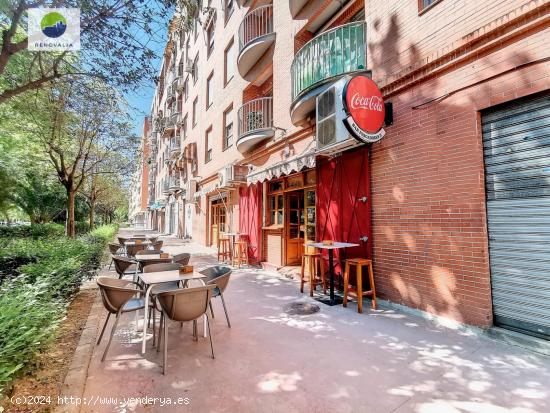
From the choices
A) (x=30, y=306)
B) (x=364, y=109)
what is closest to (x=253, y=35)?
(x=364, y=109)

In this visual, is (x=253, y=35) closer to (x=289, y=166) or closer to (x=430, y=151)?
(x=289, y=166)

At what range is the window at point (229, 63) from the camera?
39.7 ft

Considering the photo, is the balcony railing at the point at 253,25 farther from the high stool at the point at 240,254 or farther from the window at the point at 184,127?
the window at the point at 184,127

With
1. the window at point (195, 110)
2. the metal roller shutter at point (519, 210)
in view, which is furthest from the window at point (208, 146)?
the metal roller shutter at point (519, 210)

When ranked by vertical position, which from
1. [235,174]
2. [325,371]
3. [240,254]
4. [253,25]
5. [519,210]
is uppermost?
[253,25]

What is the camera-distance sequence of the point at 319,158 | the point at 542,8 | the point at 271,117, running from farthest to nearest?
the point at 271,117, the point at 319,158, the point at 542,8

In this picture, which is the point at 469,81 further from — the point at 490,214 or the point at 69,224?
the point at 69,224

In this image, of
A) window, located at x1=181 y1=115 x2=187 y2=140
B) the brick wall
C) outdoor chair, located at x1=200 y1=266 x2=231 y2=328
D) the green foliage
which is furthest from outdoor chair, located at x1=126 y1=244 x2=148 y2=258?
window, located at x1=181 y1=115 x2=187 y2=140

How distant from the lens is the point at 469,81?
386 centimetres

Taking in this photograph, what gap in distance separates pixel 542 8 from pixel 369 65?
266 cm

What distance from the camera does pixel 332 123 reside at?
530 cm

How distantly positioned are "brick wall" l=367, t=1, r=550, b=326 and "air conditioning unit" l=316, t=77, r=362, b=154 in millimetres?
733

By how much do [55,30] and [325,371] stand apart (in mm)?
6363

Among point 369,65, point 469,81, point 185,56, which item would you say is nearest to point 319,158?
point 369,65
